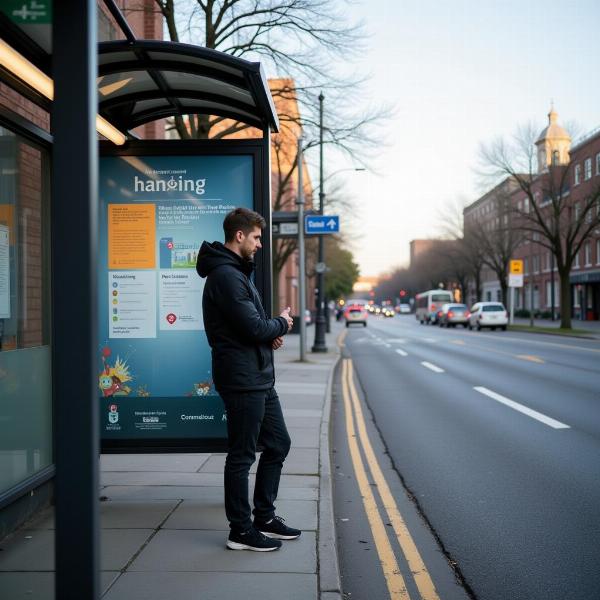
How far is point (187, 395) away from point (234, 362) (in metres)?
1.58

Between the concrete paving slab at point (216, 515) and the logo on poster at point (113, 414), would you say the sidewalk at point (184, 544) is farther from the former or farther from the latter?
the logo on poster at point (113, 414)

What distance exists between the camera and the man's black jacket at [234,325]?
411 cm

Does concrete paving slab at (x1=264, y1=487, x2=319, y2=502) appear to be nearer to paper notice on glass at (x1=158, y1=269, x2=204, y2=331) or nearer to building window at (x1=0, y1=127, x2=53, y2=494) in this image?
paper notice on glass at (x1=158, y1=269, x2=204, y2=331)

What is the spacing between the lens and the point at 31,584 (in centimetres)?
374

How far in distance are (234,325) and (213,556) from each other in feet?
4.44

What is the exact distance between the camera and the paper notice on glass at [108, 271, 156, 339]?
5.58m

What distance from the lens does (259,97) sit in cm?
523

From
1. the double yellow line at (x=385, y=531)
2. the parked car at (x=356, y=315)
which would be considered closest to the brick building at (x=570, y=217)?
the parked car at (x=356, y=315)

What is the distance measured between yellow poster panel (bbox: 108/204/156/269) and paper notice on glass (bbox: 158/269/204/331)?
17 cm

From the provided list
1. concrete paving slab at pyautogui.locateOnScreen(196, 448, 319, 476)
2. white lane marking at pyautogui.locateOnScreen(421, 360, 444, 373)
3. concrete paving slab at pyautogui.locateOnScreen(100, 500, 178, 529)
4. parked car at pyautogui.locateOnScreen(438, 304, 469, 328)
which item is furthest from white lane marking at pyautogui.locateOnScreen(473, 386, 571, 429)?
parked car at pyautogui.locateOnScreen(438, 304, 469, 328)

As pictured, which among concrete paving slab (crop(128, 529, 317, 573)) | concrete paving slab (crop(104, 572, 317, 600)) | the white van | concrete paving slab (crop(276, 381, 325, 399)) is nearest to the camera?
concrete paving slab (crop(104, 572, 317, 600))

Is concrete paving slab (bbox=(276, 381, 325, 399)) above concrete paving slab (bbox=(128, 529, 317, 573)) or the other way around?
the other way around

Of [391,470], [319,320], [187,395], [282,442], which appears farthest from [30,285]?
[319,320]

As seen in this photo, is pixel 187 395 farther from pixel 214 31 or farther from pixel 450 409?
pixel 214 31
